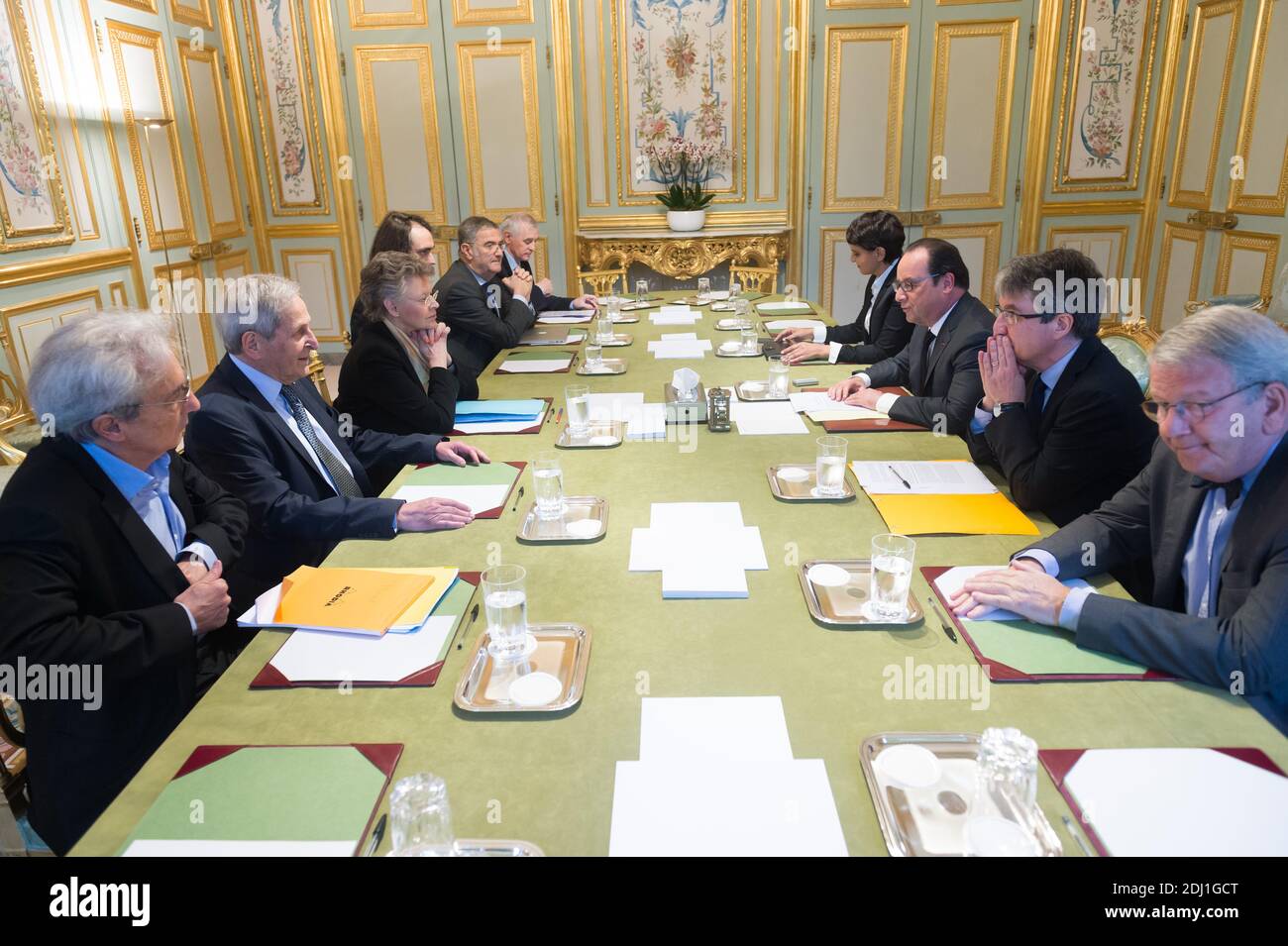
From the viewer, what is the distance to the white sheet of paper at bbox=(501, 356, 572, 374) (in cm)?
335

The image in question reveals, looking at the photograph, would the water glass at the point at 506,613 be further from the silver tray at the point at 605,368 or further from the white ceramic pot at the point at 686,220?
the white ceramic pot at the point at 686,220

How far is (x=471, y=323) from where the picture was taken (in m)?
3.72

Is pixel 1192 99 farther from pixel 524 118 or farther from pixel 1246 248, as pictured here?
pixel 524 118

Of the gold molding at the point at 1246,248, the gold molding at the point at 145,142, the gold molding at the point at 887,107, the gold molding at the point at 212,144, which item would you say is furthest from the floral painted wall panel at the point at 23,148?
the gold molding at the point at 1246,248

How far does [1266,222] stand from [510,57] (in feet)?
15.5

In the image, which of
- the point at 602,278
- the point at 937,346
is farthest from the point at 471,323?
the point at 602,278

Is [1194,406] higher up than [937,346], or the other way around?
[1194,406]

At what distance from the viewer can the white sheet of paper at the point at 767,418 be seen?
253 centimetres

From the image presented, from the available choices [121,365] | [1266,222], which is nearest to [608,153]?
[1266,222]

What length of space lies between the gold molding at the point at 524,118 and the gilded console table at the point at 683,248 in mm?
489

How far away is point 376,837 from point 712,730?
0.45 meters

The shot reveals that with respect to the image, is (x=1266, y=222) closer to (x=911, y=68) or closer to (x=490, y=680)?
(x=911, y=68)

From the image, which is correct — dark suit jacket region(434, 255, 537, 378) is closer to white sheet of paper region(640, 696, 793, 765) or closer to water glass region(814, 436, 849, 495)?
water glass region(814, 436, 849, 495)

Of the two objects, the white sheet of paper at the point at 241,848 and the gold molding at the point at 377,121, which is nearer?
the white sheet of paper at the point at 241,848
